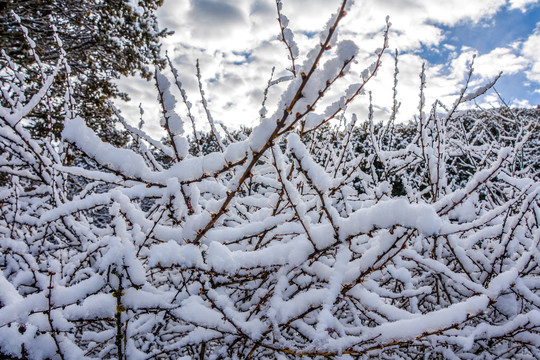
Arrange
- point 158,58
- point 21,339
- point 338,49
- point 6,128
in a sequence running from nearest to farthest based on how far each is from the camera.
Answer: point 338,49
point 21,339
point 6,128
point 158,58

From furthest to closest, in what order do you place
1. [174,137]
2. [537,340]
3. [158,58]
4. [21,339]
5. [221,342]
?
[158,58] < [221,342] < [537,340] < [21,339] < [174,137]

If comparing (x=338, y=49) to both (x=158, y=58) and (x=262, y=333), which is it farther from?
(x=158, y=58)

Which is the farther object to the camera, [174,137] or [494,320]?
[494,320]

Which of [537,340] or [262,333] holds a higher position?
[537,340]

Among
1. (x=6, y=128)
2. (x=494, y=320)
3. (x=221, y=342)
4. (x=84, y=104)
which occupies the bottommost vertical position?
(x=221, y=342)

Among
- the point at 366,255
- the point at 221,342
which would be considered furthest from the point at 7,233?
the point at 366,255

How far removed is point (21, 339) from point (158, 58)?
613cm

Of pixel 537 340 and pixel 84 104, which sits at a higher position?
pixel 84 104

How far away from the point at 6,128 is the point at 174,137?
1.60m

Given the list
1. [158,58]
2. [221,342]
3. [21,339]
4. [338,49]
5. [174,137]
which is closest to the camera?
[338,49]

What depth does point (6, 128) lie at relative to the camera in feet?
5.84

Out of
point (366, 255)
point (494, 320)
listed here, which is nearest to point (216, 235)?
point (366, 255)

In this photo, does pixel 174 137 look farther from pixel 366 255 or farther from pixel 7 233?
pixel 7 233

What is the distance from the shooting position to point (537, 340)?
4.21ft
